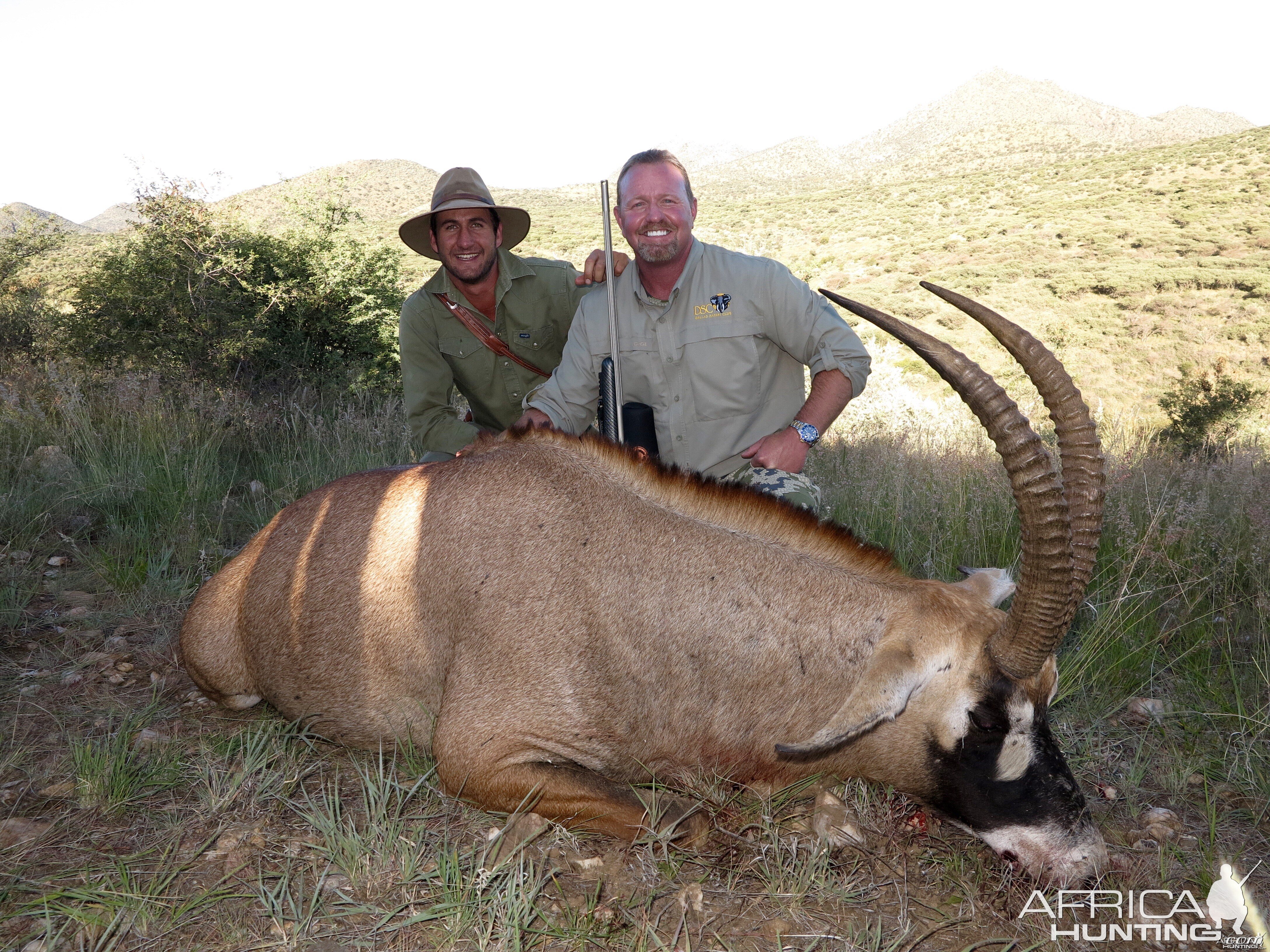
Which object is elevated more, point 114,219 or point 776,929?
point 114,219

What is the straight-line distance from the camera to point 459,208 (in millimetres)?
5863

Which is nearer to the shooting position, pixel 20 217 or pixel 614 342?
pixel 614 342

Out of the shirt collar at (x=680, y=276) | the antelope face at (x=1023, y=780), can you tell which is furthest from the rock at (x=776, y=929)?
the shirt collar at (x=680, y=276)

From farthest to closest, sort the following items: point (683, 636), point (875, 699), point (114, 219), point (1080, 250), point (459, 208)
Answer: point (114, 219) → point (1080, 250) → point (459, 208) → point (683, 636) → point (875, 699)

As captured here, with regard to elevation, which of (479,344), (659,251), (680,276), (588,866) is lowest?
(588,866)

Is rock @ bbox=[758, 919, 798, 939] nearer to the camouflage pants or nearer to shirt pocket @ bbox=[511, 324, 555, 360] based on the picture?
the camouflage pants

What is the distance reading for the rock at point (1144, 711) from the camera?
13.3 feet

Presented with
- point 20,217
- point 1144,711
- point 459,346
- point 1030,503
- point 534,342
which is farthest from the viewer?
point 20,217

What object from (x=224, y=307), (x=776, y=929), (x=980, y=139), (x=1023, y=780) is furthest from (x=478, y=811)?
(x=980, y=139)

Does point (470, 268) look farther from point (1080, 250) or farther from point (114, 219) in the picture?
point (114, 219)

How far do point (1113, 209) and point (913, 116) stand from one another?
93.2m

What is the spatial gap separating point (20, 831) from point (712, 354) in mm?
3900

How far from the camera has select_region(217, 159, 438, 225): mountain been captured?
57.6 ft

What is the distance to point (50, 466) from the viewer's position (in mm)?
6895
